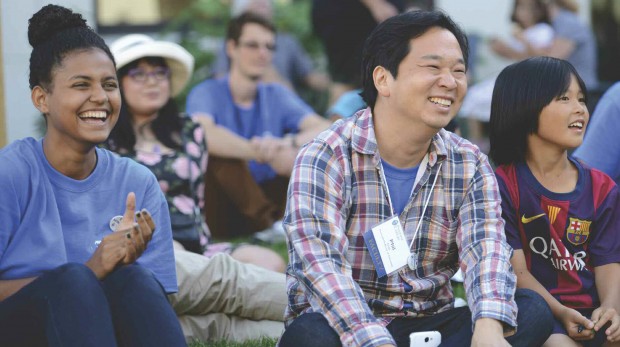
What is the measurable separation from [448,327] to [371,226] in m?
0.42

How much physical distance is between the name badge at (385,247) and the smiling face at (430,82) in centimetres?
37

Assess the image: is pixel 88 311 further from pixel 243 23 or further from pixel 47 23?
pixel 243 23

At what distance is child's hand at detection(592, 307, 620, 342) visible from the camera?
3.85 metres

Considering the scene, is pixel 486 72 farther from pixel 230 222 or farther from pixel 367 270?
pixel 367 270

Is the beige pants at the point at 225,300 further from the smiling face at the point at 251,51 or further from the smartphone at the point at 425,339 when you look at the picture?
the smiling face at the point at 251,51

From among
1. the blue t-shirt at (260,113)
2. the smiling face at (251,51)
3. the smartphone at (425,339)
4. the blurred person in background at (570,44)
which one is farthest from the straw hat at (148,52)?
the blurred person in background at (570,44)

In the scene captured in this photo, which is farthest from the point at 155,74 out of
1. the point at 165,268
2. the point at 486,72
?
the point at 486,72

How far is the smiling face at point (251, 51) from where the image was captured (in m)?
6.98

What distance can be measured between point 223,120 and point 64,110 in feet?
10.5

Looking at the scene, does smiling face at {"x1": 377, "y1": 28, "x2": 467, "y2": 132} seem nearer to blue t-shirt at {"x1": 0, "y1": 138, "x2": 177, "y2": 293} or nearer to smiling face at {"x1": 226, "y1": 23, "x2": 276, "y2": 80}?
blue t-shirt at {"x1": 0, "y1": 138, "x2": 177, "y2": 293}

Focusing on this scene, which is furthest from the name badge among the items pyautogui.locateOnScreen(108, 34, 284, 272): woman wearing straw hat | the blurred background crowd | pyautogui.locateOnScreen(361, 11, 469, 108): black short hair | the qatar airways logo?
the blurred background crowd

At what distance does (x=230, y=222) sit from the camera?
6758 millimetres

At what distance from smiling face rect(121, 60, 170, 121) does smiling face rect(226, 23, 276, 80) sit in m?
1.54

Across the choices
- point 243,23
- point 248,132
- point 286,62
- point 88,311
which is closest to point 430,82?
point 88,311
